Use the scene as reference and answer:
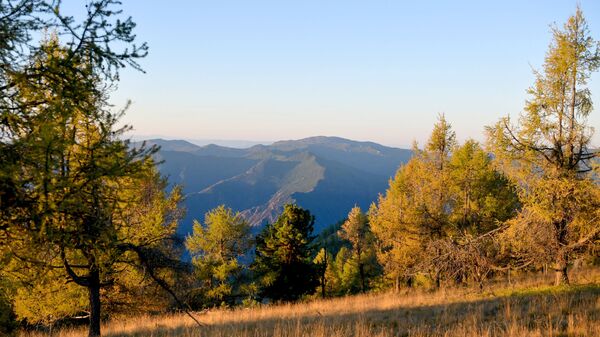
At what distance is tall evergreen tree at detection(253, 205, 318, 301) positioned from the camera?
25250mm

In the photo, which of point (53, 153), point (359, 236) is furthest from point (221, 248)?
point (53, 153)

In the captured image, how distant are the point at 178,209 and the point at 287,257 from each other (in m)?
7.75

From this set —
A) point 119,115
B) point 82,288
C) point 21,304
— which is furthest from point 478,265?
point 21,304

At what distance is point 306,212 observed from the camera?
25.9 m

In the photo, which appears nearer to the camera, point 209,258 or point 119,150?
point 119,150

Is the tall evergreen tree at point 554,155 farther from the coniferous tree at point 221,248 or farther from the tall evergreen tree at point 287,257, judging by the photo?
the coniferous tree at point 221,248

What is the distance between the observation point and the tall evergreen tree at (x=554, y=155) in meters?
13.5

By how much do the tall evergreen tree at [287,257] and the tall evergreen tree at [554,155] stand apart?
13731 mm

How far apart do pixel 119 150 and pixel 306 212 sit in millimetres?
21340

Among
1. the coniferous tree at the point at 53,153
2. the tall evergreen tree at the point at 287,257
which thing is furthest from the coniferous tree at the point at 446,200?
the coniferous tree at the point at 53,153

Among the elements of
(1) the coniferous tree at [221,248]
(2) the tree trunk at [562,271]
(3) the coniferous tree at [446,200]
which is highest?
(3) the coniferous tree at [446,200]

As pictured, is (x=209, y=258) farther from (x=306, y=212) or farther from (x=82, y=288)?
(x=82, y=288)

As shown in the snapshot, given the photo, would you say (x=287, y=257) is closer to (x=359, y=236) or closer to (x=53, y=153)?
(x=359, y=236)

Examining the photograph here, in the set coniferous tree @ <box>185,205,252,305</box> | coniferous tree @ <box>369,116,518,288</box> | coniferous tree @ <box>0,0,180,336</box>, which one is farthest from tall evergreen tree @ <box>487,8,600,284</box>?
coniferous tree @ <box>185,205,252,305</box>
